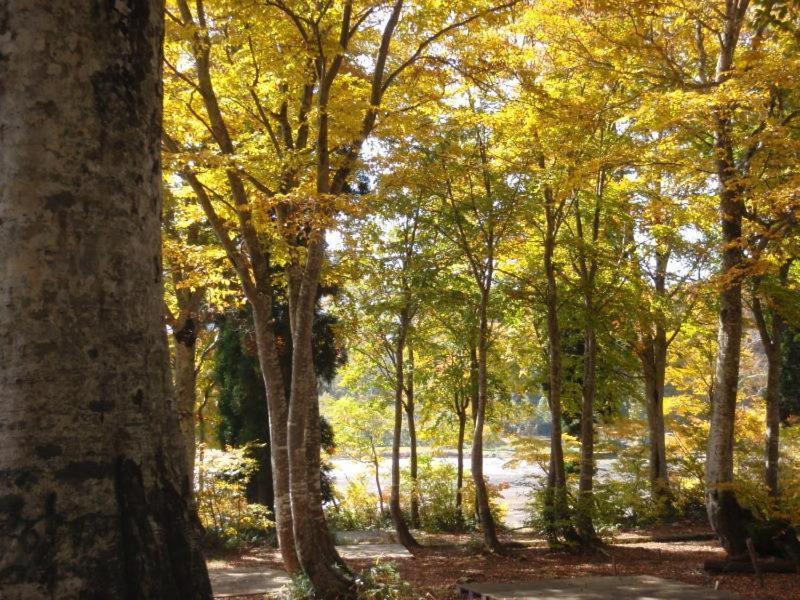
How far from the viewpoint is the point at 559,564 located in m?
10.5

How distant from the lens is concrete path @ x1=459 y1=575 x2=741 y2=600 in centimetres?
706

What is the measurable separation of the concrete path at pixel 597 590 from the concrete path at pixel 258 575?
1.42 m

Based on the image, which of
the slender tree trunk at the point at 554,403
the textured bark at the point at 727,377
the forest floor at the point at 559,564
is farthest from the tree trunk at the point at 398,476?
the textured bark at the point at 727,377

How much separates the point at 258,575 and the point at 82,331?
8.87m

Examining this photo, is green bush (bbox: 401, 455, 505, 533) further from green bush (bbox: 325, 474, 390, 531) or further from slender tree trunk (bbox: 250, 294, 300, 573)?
slender tree trunk (bbox: 250, 294, 300, 573)

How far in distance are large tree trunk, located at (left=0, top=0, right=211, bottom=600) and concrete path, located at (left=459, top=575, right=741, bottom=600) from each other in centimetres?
567

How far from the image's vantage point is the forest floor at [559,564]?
8031mm

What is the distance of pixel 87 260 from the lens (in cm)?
214

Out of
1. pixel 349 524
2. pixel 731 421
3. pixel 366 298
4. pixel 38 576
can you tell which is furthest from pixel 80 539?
Result: pixel 349 524

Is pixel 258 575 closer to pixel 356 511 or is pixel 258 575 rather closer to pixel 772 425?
pixel 356 511

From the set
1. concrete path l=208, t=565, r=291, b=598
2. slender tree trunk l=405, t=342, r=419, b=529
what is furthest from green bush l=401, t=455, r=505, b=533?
concrete path l=208, t=565, r=291, b=598

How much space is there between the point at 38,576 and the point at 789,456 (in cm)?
1886

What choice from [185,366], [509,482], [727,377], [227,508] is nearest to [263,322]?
[185,366]

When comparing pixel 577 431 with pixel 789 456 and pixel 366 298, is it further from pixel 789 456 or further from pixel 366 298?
pixel 366 298
